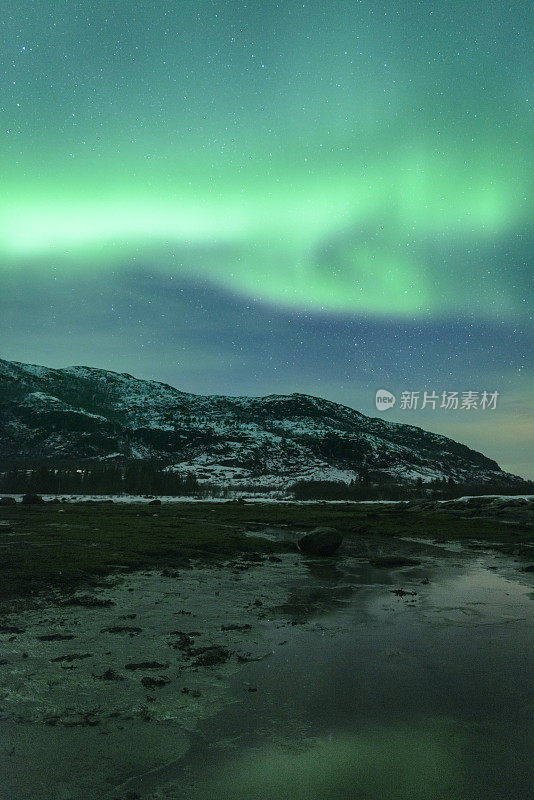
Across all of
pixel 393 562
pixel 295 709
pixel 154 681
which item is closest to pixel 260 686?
pixel 295 709

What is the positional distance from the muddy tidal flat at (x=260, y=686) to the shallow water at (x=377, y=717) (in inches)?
1.5

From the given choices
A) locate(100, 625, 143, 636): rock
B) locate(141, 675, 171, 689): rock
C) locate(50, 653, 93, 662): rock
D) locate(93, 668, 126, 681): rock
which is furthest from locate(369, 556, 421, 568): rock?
locate(93, 668, 126, 681): rock

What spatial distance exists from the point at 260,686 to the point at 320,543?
1064 inches

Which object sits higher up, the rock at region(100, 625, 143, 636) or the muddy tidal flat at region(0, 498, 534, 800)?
the muddy tidal flat at region(0, 498, 534, 800)

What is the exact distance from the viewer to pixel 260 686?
10938 millimetres

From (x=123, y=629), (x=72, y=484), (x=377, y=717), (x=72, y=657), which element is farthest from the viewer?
(x=72, y=484)

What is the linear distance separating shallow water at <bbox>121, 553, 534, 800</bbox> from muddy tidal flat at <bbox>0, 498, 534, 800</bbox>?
0.13 feet

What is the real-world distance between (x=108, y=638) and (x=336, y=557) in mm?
23644

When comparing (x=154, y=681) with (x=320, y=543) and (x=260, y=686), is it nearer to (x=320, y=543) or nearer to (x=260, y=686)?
(x=260, y=686)

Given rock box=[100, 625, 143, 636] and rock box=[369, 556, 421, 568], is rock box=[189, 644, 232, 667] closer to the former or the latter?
rock box=[100, 625, 143, 636]

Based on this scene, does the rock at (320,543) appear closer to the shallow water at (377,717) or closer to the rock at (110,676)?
the shallow water at (377,717)

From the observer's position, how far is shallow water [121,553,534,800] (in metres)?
7.23

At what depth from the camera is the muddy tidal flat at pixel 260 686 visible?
736 centimetres

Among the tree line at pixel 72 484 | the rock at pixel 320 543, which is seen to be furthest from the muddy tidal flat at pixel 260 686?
the tree line at pixel 72 484
